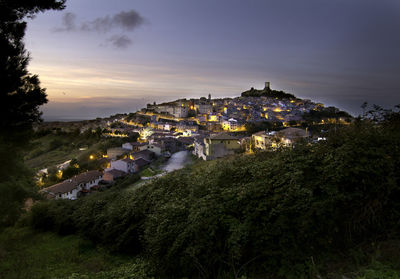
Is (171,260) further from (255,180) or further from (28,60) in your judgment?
(28,60)

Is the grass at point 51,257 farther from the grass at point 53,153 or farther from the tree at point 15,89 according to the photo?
the grass at point 53,153

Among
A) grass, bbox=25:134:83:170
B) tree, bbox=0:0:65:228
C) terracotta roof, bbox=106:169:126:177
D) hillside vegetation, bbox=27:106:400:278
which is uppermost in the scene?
tree, bbox=0:0:65:228

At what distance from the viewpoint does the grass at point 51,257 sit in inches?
231

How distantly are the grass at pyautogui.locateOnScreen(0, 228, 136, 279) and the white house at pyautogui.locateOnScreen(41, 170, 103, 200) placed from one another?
37.3 feet

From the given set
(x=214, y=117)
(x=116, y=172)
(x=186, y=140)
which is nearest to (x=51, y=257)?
(x=116, y=172)

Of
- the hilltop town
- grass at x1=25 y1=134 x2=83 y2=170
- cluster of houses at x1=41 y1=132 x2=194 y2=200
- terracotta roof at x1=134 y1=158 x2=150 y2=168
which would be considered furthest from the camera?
grass at x1=25 y1=134 x2=83 y2=170

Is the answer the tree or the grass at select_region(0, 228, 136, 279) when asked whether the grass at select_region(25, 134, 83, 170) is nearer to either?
the grass at select_region(0, 228, 136, 279)

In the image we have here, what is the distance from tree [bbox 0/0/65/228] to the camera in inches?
240

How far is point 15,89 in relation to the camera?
6.38m

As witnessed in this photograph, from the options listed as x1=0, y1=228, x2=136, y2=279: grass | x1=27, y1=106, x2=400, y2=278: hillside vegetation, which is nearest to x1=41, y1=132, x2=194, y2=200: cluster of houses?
x1=0, y1=228, x2=136, y2=279: grass

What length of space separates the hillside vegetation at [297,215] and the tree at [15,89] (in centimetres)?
535

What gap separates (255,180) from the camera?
422 cm

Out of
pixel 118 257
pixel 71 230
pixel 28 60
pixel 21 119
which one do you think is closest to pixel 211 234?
pixel 118 257

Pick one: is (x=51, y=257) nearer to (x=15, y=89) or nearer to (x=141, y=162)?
(x=15, y=89)
